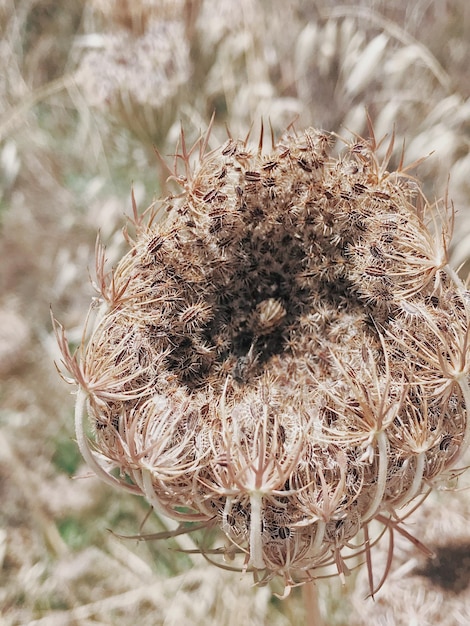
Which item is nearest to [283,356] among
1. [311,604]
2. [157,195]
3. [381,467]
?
[381,467]

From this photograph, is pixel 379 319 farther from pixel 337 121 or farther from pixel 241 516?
pixel 337 121

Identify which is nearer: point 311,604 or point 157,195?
point 311,604

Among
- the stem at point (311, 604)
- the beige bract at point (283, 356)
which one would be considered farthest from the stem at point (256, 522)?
the stem at point (311, 604)

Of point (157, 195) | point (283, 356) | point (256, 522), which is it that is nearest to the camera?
point (256, 522)

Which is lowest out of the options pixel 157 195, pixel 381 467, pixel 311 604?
pixel 311 604

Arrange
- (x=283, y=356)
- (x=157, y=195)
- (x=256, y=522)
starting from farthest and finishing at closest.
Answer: (x=157, y=195)
(x=283, y=356)
(x=256, y=522)

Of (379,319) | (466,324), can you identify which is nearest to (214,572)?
(379,319)

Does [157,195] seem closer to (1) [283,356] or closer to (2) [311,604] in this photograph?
(1) [283,356]

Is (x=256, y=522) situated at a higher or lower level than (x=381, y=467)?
lower
